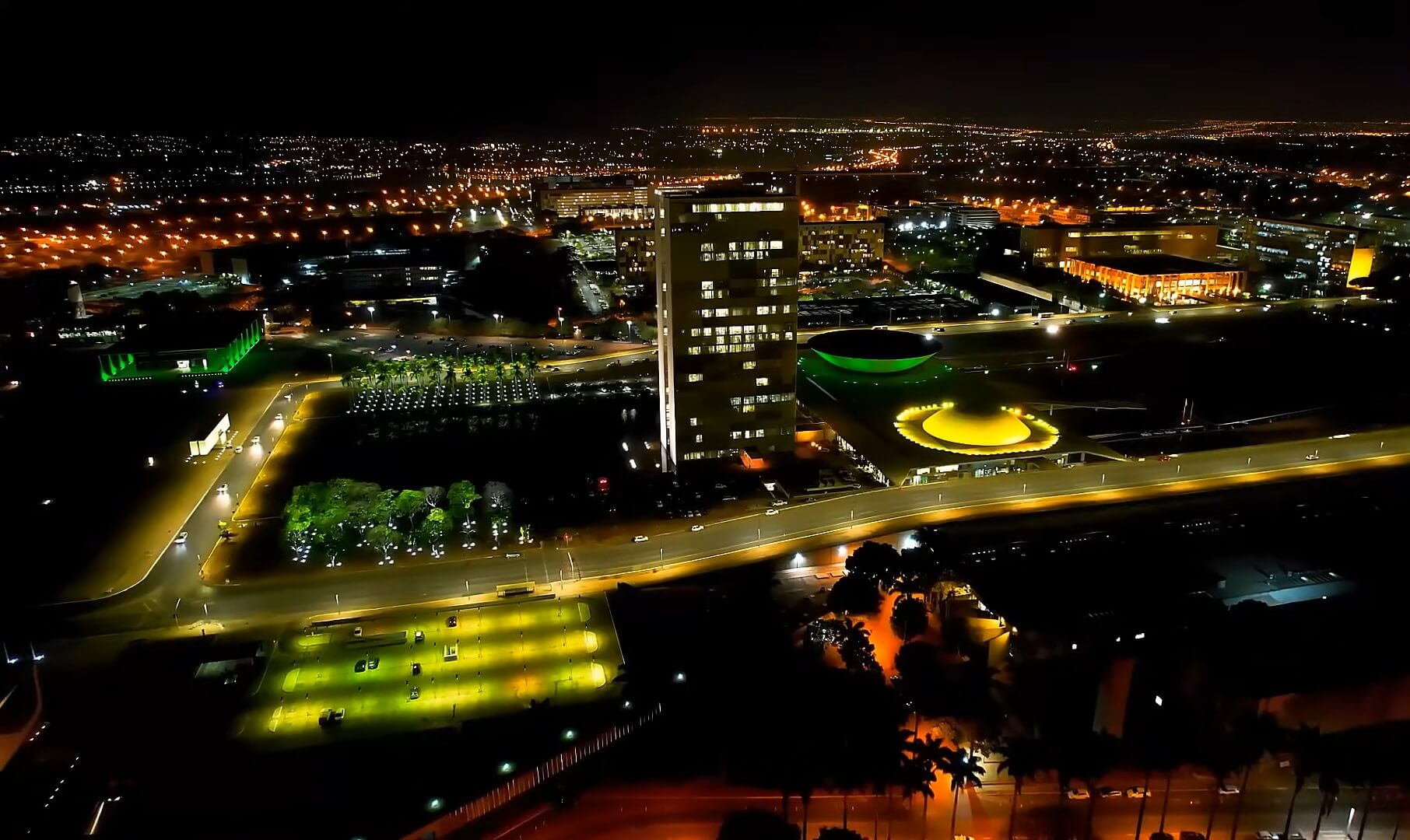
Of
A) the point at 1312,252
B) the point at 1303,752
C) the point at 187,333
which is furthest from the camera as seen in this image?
the point at 1312,252

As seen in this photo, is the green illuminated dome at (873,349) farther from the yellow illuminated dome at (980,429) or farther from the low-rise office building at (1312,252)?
the low-rise office building at (1312,252)

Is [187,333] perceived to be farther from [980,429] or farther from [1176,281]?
[1176,281]

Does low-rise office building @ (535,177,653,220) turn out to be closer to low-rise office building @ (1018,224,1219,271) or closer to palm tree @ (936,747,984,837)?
low-rise office building @ (1018,224,1219,271)

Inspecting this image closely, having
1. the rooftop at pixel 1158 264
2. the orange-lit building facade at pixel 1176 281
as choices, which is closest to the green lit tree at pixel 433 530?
the orange-lit building facade at pixel 1176 281

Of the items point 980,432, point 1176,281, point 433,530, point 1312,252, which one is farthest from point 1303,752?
point 1312,252

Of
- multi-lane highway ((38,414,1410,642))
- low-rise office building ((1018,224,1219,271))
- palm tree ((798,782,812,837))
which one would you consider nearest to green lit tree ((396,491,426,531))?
multi-lane highway ((38,414,1410,642))

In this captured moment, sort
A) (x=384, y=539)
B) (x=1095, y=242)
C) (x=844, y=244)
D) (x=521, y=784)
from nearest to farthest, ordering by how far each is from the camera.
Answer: (x=521, y=784)
(x=384, y=539)
(x=1095, y=242)
(x=844, y=244)
